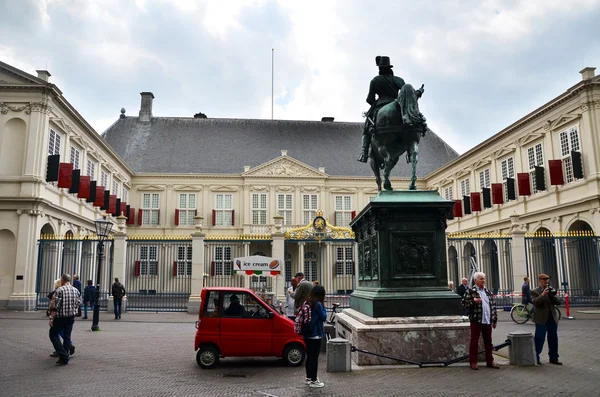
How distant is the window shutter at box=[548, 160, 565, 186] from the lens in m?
23.2

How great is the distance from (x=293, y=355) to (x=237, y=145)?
34.4 m

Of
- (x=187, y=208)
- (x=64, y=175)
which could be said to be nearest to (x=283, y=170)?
(x=187, y=208)

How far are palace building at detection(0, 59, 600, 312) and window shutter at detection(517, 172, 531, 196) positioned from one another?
0.06 meters

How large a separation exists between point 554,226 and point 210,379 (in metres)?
22.4

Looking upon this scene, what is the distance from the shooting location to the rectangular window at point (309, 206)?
3775cm

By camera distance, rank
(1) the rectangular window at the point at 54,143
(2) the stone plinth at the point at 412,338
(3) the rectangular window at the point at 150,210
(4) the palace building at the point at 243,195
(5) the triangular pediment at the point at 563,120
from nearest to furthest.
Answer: (2) the stone plinth at the point at 412,338, (4) the palace building at the point at 243,195, (5) the triangular pediment at the point at 563,120, (1) the rectangular window at the point at 54,143, (3) the rectangular window at the point at 150,210

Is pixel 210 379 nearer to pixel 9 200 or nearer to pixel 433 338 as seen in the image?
pixel 433 338

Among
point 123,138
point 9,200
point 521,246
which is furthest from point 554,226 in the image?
point 123,138

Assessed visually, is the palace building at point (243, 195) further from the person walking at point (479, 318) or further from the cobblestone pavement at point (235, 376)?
the cobblestone pavement at point (235, 376)

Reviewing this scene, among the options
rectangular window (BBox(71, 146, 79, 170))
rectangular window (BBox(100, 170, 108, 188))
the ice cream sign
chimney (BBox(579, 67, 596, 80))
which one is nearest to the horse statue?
the ice cream sign

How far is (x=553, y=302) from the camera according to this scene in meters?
7.72

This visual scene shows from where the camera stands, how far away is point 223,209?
3762 cm

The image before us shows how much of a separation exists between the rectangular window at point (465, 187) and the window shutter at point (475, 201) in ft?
8.25

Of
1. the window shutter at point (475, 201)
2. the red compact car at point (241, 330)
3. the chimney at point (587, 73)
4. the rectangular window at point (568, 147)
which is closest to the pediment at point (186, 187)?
the window shutter at point (475, 201)
